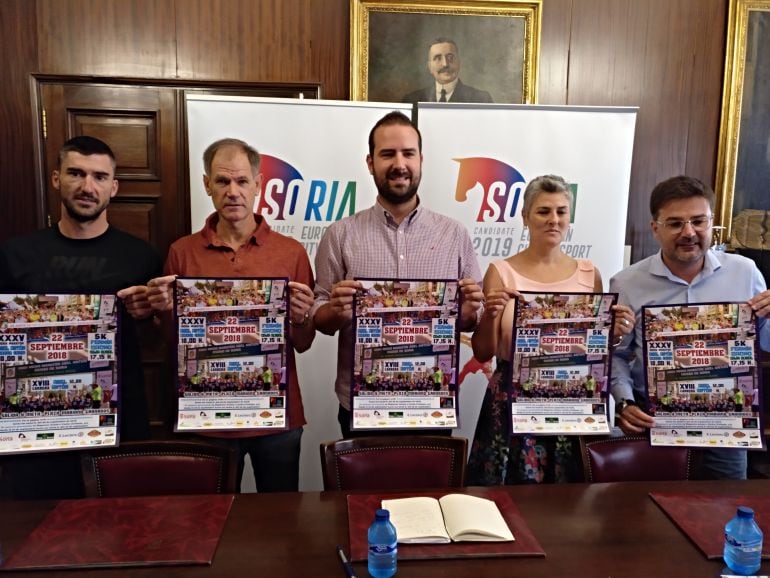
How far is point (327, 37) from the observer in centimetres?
358

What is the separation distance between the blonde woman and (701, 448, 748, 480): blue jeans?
1.76 ft

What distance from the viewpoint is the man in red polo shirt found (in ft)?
7.49

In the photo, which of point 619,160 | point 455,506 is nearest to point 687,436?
point 455,506

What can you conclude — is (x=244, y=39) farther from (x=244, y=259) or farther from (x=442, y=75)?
(x=244, y=259)

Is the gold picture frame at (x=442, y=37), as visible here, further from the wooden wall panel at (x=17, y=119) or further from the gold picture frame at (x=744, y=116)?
the wooden wall panel at (x=17, y=119)

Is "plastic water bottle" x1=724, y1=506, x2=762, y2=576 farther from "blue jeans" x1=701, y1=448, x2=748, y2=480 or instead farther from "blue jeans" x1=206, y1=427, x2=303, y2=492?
"blue jeans" x1=206, y1=427, x2=303, y2=492

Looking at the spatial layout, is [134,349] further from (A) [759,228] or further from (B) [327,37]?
(A) [759,228]

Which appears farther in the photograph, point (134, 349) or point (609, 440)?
point (134, 349)

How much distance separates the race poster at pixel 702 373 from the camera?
1.98 meters

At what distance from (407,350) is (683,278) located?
114 cm

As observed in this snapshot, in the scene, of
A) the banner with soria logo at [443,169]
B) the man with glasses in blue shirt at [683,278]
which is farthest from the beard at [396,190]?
the banner with soria logo at [443,169]

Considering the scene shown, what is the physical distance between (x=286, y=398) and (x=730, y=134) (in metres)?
Result: 3.44

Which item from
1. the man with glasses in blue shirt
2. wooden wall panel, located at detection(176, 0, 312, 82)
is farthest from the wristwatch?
wooden wall panel, located at detection(176, 0, 312, 82)

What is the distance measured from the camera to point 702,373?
6.55 feet
